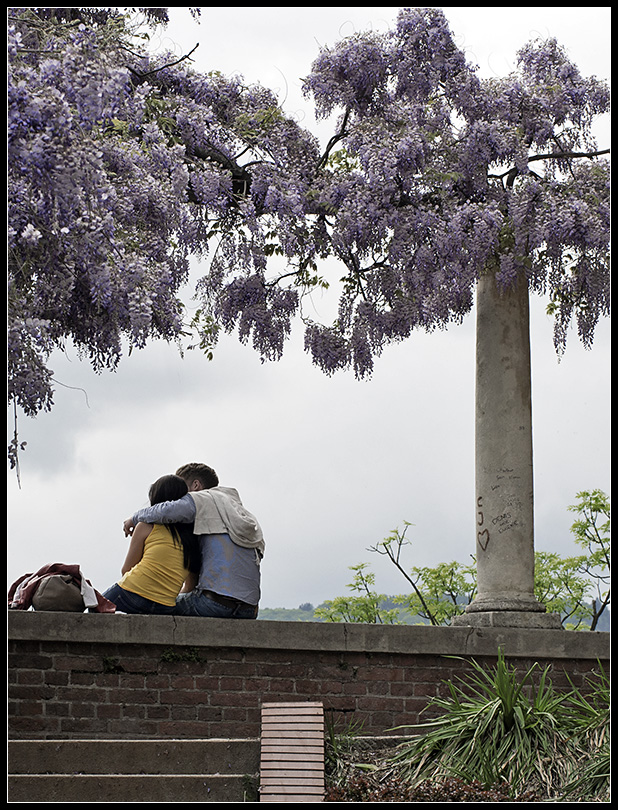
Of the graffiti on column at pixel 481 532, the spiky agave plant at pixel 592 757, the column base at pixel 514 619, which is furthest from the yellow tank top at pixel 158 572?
the spiky agave plant at pixel 592 757

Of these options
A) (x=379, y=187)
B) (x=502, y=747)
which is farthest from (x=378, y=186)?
(x=502, y=747)

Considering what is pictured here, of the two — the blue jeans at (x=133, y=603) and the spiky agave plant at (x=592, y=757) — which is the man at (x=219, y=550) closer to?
the blue jeans at (x=133, y=603)

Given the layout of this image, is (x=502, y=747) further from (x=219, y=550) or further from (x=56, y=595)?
(x=56, y=595)

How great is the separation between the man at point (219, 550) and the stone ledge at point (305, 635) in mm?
119

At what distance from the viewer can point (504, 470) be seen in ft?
22.9

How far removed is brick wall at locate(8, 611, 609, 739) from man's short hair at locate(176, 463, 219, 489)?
95 centimetres

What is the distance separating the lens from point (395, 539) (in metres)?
10.7

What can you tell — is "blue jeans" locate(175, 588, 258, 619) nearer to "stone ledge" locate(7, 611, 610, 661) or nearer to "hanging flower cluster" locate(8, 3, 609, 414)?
"stone ledge" locate(7, 611, 610, 661)

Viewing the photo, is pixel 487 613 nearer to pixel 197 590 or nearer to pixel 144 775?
pixel 197 590

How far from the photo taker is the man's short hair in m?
6.40

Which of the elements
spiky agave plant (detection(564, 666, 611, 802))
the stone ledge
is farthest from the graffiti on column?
spiky agave plant (detection(564, 666, 611, 802))

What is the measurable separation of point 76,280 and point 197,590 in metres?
2.01

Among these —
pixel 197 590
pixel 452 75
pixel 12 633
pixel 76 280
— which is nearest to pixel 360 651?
pixel 197 590

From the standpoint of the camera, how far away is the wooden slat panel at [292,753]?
4.80m
